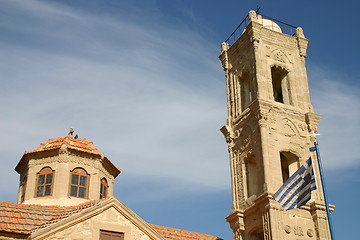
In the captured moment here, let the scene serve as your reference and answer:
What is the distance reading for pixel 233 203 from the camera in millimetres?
30438

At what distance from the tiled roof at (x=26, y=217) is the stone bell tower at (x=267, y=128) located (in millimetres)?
9894

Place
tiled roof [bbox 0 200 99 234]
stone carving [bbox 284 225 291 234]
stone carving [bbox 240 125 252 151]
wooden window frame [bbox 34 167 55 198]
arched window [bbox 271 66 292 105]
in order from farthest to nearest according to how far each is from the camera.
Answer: arched window [bbox 271 66 292 105] → stone carving [bbox 240 125 252 151] → wooden window frame [bbox 34 167 55 198] → stone carving [bbox 284 225 291 234] → tiled roof [bbox 0 200 99 234]

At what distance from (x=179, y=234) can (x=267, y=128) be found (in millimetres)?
7537

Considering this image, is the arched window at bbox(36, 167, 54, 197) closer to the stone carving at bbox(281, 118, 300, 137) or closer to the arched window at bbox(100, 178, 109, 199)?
the arched window at bbox(100, 178, 109, 199)

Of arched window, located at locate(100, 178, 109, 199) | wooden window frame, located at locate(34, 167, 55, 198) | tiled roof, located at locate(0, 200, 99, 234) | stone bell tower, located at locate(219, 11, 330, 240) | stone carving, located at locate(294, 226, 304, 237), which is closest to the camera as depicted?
tiled roof, located at locate(0, 200, 99, 234)

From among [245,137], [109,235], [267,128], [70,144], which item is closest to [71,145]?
[70,144]

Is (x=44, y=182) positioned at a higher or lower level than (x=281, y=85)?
lower

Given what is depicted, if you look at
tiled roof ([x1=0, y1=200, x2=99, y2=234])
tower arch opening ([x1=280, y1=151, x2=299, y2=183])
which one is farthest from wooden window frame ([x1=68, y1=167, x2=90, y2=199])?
tower arch opening ([x1=280, y1=151, x2=299, y2=183])

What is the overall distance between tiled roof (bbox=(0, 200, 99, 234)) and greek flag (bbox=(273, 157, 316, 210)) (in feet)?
27.5

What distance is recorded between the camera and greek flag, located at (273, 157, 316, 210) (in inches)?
931

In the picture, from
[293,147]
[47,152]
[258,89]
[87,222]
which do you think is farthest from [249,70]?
[87,222]

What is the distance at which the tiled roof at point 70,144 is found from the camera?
31.2 metres

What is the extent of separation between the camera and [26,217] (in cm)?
2231

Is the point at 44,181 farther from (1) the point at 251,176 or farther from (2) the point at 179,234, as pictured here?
(1) the point at 251,176
